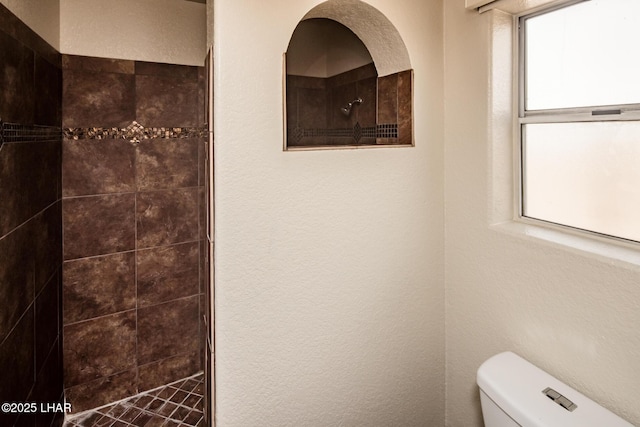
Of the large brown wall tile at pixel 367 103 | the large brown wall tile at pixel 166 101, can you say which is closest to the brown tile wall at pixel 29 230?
the large brown wall tile at pixel 166 101

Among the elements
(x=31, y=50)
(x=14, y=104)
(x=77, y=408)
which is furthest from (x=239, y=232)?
(x=77, y=408)

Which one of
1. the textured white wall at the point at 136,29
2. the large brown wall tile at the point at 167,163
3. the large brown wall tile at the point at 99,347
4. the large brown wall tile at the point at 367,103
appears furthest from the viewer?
the large brown wall tile at the point at 167,163

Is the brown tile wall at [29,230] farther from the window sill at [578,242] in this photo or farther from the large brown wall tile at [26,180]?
the window sill at [578,242]

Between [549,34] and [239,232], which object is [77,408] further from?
[549,34]

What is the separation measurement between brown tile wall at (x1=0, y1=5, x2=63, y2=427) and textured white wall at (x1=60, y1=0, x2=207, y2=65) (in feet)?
0.75

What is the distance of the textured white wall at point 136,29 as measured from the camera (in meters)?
2.14

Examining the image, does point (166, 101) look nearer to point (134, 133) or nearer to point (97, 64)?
point (134, 133)

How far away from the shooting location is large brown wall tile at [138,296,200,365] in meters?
2.45

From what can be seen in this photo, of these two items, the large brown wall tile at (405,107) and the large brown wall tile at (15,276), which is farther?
the large brown wall tile at (405,107)

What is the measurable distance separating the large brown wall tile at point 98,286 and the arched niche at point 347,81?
4.65 ft

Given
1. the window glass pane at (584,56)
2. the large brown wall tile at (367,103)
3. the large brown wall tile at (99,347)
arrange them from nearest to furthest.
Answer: the window glass pane at (584,56)
the large brown wall tile at (367,103)
the large brown wall tile at (99,347)

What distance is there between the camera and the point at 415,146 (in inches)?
68.5

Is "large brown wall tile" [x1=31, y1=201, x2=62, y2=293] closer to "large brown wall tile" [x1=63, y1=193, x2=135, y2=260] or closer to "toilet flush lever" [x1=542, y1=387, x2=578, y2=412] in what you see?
"large brown wall tile" [x1=63, y1=193, x2=135, y2=260]

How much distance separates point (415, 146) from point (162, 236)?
1.68 metres
